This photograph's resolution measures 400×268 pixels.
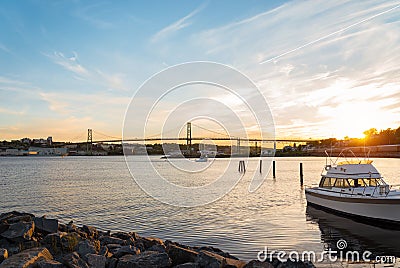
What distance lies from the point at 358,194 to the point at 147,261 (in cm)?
1395

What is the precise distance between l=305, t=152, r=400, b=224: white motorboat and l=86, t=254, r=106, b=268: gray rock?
1314cm

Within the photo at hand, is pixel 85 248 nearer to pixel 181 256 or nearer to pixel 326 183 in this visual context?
pixel 181 256

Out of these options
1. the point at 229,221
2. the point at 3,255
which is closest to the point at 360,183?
the point at 229,221

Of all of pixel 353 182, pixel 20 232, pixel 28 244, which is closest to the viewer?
pixel 28 244

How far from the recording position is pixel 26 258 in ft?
22.4

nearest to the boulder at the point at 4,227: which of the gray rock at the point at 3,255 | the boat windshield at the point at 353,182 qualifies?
the gray rock at the point at 3,255

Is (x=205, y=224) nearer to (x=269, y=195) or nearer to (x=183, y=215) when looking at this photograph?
(x=183, y=215)

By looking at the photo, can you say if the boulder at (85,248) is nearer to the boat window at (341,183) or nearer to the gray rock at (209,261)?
the gray rock at (209,261)

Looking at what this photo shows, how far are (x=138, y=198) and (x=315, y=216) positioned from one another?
42.4 feet

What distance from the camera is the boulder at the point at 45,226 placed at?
9.72 metres

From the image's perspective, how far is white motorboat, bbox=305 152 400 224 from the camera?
16.4m

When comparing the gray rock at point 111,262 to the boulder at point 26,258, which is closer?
the boulder at point 26,258

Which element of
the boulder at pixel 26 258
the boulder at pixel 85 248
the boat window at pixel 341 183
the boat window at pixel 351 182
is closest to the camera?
the boulder at pixel 26 258

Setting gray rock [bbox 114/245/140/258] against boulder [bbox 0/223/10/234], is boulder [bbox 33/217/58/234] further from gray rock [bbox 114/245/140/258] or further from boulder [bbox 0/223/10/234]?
gray rock [bbox 114/245/140/258]
